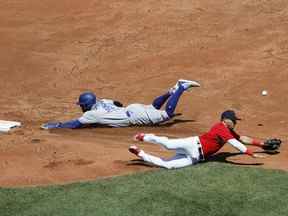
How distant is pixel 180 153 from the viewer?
456 inches

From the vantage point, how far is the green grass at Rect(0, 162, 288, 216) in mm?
10047

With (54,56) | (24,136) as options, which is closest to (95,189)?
(24,136)

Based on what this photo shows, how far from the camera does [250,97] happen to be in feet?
51.5

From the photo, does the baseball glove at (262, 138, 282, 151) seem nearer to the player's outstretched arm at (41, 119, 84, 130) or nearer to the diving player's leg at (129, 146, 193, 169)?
the diving player's leg at (129, 146, 193, 169)

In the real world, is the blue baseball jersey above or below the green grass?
above

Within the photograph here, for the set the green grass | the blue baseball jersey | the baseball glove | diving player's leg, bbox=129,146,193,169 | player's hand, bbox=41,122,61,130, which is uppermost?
the blue baseball jersey

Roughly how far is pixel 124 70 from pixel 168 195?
7834 millimetres

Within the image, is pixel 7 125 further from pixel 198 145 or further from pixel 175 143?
pixel 198 145

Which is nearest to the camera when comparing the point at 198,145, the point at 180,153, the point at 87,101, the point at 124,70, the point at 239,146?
the point at 239,146

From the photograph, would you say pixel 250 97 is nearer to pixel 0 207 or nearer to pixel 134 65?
pixel 134 65

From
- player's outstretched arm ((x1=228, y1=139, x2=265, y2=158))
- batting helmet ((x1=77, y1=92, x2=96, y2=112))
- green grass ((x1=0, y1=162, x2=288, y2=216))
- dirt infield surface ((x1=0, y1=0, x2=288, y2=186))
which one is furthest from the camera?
batting helmet ((x1=77, y1=92, x2=96, y2=112))

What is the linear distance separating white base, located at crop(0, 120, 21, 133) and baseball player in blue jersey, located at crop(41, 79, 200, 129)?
487 millimetres

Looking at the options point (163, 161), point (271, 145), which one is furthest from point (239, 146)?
point (163, 161)

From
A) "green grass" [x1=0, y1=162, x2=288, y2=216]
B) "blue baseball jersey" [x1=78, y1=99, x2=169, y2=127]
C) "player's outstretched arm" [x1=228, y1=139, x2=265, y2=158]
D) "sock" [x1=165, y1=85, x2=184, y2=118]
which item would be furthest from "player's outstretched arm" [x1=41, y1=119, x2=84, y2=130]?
"player's outstretched arm" [x1=228, y1=139, x2=265, y2=158]
